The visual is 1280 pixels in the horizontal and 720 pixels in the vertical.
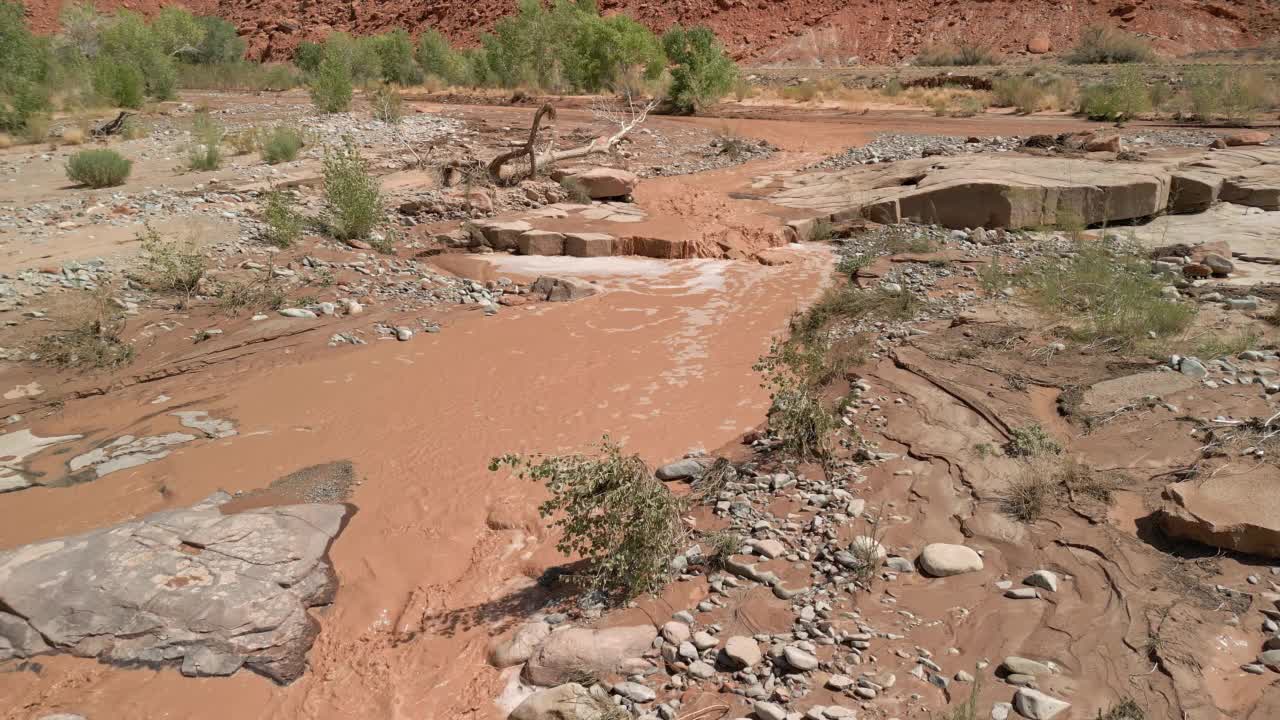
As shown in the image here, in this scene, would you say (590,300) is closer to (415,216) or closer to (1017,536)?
(415,216)

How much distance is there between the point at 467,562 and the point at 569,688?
1.41 m

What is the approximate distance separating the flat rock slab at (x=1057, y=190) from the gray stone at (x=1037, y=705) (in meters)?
7.46

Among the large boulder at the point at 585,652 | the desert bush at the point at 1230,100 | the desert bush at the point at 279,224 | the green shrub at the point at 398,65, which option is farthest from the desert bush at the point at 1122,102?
the green shrub at the point at 398,65

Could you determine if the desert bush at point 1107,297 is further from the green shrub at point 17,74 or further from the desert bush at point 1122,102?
the green shrub at point 17,74

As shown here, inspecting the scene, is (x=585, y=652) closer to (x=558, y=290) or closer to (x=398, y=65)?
(x=558, y=290)

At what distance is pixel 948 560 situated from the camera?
3.54m

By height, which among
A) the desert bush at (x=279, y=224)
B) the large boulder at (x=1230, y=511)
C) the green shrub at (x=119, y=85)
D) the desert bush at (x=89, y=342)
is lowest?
the large boulder at (x=1230, y=511)

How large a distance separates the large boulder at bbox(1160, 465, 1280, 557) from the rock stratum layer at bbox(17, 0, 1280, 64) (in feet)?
110

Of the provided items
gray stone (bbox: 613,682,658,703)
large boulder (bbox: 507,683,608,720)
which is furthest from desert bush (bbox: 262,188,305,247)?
gray stone (bbox: 613,682,658,703)

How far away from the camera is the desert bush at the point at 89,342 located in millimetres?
6316

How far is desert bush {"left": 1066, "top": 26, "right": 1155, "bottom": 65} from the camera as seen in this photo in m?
28.0

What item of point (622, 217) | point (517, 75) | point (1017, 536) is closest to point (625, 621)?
point (1017, 536)

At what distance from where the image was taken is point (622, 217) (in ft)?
35.5

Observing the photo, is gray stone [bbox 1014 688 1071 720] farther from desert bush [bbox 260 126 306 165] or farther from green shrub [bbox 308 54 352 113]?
green shrub [bbox 308 54 352 113]
